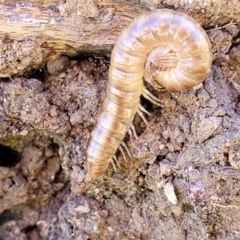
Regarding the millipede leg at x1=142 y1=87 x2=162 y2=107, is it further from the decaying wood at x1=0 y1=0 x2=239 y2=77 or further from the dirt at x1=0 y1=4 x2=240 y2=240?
the decaying wood at x1=0 y1=0 x2=239 y2=77

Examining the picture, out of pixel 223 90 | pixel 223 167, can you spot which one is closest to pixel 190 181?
pixel 223 167

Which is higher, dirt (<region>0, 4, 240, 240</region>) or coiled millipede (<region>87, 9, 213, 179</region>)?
coiled millipede (<region>87, 9, 213, 179</region>)

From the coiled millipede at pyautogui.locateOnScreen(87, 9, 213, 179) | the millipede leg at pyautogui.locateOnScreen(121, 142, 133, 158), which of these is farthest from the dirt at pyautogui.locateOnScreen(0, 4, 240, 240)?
the coiled millipede at pyautogui.locateOnScreen(87, 9, 213, 179)

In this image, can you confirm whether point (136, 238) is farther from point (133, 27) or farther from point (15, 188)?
point (133, 27)

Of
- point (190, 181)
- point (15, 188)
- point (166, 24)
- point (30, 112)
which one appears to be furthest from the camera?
point (15, 188)

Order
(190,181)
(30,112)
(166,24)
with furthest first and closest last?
(30,112) → (190,181) → (166,24)

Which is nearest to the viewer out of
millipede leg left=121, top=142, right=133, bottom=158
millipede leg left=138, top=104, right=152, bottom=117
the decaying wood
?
the decaying wood
